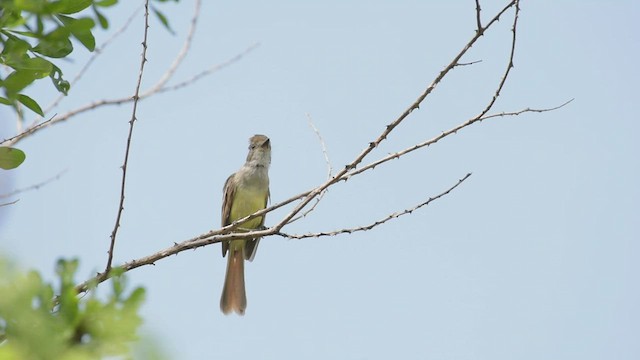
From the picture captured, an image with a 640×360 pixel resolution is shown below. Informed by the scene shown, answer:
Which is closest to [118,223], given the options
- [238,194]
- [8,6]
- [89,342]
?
[8,6]

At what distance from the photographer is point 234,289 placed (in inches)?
295

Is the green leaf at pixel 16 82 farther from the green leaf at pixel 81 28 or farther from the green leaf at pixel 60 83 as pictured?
the green leaf at pixel 60 83

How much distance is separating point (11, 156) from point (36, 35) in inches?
23.1

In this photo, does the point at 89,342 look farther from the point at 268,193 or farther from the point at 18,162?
the point at 268,193

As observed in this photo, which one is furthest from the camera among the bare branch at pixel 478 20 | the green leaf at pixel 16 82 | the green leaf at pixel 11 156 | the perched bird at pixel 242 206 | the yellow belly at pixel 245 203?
the yellow belly at pixel 245 203

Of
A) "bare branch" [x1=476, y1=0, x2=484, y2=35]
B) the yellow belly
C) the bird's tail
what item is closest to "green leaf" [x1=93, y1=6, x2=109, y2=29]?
"bare branch" [x1=476, y1=0, x2=484, y2=35]

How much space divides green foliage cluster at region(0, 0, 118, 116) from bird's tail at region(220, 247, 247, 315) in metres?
4.91

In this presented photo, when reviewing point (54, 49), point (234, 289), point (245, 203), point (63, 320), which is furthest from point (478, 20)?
point (245, 203)

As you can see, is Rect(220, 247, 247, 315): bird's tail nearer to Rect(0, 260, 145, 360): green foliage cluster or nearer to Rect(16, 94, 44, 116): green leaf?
Rect(16, 94, 44, 116): green leaf

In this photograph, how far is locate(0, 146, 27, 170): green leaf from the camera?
7.14 feet

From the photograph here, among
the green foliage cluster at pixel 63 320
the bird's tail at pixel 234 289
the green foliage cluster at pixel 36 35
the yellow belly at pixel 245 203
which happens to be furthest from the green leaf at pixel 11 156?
the yellow belly at pixel 245 203

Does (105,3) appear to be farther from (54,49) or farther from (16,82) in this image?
(16,82)

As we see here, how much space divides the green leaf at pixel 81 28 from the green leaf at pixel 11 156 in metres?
0.36

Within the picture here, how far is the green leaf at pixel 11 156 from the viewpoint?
2.18 meters
